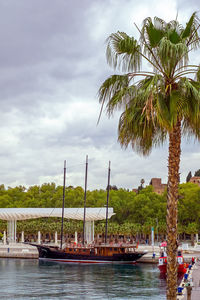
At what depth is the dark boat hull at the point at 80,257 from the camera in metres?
69.1

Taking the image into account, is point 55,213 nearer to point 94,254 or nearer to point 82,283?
point 94,254

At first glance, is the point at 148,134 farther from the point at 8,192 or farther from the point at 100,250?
the point at 8,192

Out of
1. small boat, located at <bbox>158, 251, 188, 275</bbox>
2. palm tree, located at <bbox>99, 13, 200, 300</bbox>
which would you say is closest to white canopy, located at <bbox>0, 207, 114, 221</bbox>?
small boat, located at <bbox>158, 251, 188, 275</bbox>

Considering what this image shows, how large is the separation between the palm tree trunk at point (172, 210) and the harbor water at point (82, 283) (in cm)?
2386

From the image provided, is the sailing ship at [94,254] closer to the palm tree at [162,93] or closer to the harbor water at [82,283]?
the harbor water at [82,283]

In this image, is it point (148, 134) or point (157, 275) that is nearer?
point (148, 134)

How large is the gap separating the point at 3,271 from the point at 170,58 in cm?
4908

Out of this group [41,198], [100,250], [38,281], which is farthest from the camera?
[41,198]

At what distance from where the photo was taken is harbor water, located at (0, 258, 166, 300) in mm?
38156

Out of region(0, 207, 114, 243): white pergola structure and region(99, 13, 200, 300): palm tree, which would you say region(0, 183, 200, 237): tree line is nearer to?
region(0, 207, 114, 243): white pergola structure

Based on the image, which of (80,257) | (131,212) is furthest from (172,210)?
(131,212)

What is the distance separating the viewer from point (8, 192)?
129 m

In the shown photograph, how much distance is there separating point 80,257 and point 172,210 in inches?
2367

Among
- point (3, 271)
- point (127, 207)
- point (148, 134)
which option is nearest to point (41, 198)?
point (127, 207)
